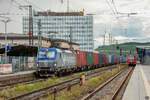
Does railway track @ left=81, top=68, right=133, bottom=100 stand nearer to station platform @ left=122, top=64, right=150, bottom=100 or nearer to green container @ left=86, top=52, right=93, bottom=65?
station platform @ left=122, top=64, right=150, bottom=100

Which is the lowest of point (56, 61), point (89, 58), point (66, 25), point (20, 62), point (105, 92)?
point (105, 92)

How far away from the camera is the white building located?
12738 centimetres

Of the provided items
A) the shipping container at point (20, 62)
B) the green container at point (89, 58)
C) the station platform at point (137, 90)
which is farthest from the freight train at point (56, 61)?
the green container at point (89, 58)

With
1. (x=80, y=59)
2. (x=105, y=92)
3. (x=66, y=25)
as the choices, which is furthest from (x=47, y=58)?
(x=66, y=25)

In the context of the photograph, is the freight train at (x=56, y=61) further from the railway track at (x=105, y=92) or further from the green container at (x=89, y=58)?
the railway track at (x=105, y=92)

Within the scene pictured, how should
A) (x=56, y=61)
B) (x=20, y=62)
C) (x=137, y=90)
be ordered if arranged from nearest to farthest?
1. (x=137, y=90)
2. (x=56, y=61)
3. (x=20, y=62)

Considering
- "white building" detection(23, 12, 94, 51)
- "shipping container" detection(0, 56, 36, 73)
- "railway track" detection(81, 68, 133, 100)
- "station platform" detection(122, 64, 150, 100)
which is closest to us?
"railway track" detection(81, 68, 133, 100)

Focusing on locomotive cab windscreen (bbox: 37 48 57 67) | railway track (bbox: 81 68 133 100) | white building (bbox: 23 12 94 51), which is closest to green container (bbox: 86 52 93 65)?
locomotive cab windscreen (bbox: 37 48 57 67)

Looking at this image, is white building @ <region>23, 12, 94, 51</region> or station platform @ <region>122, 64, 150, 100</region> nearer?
station platform @ <region>122, 64, 150, 100</region>

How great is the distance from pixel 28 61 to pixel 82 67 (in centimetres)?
811

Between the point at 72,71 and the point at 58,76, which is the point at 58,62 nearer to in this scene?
the point at 58,76

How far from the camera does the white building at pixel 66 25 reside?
418 ft

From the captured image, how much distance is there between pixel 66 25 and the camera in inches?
5871

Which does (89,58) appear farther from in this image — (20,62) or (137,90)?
(137,90)
